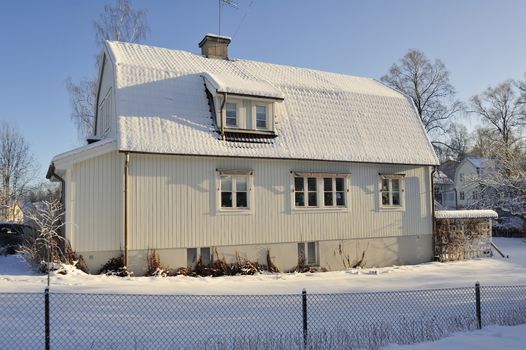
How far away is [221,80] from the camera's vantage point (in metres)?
16.5

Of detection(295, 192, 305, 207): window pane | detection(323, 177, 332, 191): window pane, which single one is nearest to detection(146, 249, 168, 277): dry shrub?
detection(295, 192, 305, 207): window pane

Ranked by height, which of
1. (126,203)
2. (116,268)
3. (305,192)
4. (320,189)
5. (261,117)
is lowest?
(116,268)

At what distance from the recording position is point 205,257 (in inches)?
605

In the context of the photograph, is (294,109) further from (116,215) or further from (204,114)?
(116,215)

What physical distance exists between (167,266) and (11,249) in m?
8.61

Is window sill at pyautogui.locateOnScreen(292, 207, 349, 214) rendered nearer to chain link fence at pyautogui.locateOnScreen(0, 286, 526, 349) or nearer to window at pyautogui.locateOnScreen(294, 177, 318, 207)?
window at pyautogui.locateOnScreen(294, 177, 318, 207)

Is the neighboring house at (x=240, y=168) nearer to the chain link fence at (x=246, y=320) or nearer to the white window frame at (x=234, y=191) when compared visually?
the white window frame at (x=234, y=191)

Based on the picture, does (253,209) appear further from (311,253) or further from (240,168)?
(311,253)

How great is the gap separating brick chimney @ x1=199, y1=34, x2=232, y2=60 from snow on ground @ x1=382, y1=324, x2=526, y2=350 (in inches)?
612

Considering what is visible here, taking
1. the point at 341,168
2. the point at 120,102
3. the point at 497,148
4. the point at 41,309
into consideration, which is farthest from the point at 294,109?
the point at 497,148

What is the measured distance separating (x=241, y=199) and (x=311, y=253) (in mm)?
3509

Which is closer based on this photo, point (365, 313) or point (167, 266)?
point (365, 313)

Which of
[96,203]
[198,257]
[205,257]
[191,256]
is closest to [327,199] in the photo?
A: [205,257]

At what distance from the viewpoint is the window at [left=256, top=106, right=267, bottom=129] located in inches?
661
